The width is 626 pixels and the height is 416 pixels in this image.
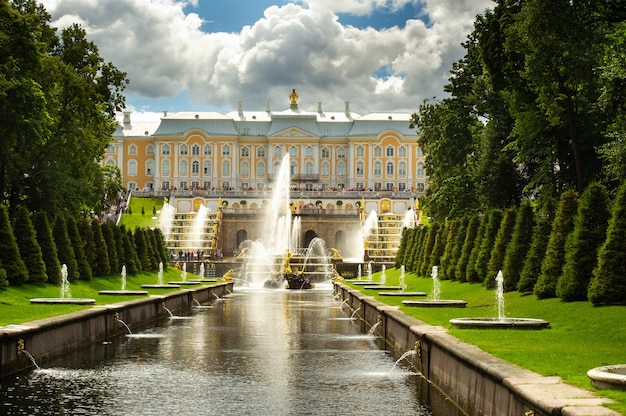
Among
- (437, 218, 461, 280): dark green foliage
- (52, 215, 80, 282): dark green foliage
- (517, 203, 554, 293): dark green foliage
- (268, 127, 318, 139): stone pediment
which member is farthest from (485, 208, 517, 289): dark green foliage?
(268, 127, 318, 139): stone pediment

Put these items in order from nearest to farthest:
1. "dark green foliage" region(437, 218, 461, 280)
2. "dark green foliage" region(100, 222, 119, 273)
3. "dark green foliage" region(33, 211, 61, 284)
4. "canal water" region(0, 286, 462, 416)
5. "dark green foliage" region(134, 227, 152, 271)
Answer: "canal water" region(0, 286, 462, 416) → "dark green foliage" region(33, 211, 61, 284) → "dark green foliage" region(437, 218, 461, 280) → "dark green foliage" region(100, 222, 119, 273) → "dark green foliage" region(134, 227, 152, 271)

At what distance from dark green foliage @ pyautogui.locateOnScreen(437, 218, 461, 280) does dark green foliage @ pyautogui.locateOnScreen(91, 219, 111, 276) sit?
1174 cm

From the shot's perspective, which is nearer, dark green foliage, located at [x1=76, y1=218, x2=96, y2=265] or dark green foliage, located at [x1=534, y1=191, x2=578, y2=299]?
dark green foliage, located at [x1=534, y1=191, x2=578, y2=299]

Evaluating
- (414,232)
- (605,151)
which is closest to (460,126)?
(414,232)

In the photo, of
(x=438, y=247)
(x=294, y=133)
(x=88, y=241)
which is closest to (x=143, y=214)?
(x=294, y=133)

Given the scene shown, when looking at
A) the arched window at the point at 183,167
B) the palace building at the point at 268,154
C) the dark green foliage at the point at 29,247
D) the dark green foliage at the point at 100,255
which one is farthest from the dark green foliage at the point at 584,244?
the arched window at the point at 183,167

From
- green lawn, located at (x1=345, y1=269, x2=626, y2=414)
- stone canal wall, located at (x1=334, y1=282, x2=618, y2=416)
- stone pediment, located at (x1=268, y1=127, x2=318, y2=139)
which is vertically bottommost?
stone canal wall, located at (x1=334, y1=282, x2=618, y2=416)

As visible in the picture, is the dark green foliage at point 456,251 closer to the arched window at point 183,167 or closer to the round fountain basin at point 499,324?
the round fountain basin at point 499,324

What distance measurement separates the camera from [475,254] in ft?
91.6

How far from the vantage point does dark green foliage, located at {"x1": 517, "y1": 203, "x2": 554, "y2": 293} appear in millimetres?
20578

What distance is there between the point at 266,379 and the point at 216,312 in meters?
14.7

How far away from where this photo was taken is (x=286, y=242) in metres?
77.2

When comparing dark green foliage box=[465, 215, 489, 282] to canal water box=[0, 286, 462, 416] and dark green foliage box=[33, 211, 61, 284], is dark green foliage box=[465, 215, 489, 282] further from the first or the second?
dark green foliage box=[33, 211, 61, 284]

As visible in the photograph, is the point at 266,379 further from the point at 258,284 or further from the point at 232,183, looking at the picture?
the point at 232,183
